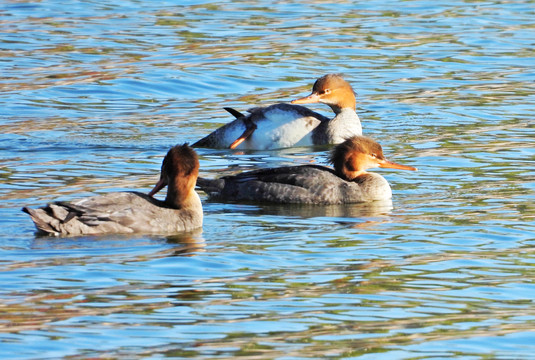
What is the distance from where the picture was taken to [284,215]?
11484 millimetres

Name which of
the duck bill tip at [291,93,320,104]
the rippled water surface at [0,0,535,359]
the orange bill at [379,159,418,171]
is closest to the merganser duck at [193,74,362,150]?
the duck bill tip at [291,93,320,104]

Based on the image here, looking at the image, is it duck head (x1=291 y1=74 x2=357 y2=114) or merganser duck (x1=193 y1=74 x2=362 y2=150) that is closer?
merganser duck (x1=193 y1=74 x2=362 y2=150)

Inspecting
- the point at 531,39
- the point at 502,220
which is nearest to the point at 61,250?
the point at 502,220

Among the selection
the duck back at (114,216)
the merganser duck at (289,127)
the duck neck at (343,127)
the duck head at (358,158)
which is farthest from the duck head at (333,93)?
the duck back at (114,216)

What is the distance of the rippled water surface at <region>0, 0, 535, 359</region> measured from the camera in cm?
770

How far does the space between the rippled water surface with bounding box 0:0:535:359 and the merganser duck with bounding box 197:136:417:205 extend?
0.75 feet

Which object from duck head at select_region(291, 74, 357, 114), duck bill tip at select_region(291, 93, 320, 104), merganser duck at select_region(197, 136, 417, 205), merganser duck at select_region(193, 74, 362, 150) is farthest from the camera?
duck head at select_region(291, 74, 357, 114)

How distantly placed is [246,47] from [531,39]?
4830 mm

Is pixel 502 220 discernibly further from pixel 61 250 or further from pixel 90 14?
pixel 90 14

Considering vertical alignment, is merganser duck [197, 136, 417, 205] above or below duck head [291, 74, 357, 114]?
below

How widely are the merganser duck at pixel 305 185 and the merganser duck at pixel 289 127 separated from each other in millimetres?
2784

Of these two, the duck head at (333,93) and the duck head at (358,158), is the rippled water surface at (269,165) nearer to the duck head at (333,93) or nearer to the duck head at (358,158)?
the duck head at (358,158)

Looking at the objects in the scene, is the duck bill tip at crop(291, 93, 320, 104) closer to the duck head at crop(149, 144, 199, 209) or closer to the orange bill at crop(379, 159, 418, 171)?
the orange bill at crop(379, 159, 418, 171)

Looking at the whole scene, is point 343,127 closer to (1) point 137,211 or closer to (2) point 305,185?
(2) point 305,185
